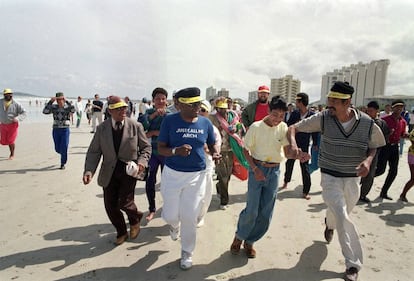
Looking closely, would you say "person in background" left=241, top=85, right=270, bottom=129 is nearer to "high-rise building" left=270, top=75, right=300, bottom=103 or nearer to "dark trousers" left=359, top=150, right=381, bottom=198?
"dark trousers" left=359, top=150, right=381, bottom=198

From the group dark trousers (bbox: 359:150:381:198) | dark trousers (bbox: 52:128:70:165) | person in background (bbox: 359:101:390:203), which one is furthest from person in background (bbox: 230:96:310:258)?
dark trousers (bbox: 52:128:70:165)

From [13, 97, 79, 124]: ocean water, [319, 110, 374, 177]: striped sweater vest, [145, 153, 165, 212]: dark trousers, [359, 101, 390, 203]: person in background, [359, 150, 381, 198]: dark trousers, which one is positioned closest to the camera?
[319, 110, 374, 177]: striped sweater vest

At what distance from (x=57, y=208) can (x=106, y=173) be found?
6.88 ft

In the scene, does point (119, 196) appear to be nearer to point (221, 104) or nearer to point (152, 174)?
point (152, 174)

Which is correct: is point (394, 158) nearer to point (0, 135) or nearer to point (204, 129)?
point (204, 129)

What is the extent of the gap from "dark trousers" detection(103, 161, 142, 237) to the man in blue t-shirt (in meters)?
0.71

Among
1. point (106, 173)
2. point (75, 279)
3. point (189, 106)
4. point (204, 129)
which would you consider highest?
point (189, 106)

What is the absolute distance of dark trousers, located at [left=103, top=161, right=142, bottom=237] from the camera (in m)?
3.88

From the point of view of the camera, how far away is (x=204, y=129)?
357cm

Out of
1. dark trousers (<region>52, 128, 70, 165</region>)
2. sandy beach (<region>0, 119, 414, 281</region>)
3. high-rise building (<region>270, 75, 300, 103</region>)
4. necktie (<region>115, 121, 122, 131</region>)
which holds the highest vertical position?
high-rise building (<region>270, 75, 300, 103</region>)

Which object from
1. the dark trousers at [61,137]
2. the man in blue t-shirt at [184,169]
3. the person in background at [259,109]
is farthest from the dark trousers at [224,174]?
the dark trousers at [61,137]

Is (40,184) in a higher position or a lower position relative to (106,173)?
lower

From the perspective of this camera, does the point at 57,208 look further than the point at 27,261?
Yes

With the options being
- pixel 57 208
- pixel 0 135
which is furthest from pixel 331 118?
pixel 0 135
